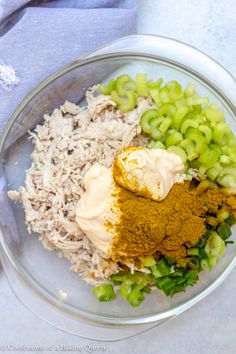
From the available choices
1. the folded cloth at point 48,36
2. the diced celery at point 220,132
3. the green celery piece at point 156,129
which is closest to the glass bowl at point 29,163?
the folded cloth at point 48,36

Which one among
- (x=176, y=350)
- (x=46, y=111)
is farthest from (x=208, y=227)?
(x=46, y=111)

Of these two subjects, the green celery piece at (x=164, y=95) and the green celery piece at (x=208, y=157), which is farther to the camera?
the green celery piece at (x=164, y=95)

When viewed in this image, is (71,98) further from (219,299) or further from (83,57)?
(219,299)

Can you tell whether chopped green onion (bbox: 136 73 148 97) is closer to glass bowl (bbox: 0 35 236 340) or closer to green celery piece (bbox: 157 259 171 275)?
glass bowl (bbox: 0 35 236 340)

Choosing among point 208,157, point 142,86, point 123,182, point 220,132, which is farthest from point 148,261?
point 142,86

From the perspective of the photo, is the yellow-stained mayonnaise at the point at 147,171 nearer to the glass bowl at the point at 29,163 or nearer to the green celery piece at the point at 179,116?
the green celery piece at the point at 179,116

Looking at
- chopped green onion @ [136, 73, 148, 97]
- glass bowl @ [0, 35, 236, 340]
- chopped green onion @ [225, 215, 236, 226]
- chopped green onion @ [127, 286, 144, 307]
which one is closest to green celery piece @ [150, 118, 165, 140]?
chopped green onion @ [136, 73, 148, 97]
